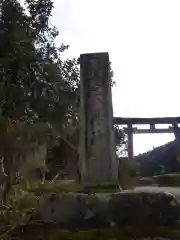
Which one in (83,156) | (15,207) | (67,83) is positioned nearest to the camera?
(15,207)

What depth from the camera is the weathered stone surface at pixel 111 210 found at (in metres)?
5.14

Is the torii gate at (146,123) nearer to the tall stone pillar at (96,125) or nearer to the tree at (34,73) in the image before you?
the tree at (34,73)

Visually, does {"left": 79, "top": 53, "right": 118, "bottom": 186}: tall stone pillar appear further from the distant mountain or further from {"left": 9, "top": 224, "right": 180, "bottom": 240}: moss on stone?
the distant mountain

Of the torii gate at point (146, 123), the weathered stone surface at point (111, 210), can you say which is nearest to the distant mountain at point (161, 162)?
the torii gate at point (146, 123)

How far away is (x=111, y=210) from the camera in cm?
521

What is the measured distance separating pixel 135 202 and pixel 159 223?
0.40 meters

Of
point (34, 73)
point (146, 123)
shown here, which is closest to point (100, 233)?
point (34, 73)

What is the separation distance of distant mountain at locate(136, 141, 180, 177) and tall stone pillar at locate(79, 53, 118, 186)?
1258cm

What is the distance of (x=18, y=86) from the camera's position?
1508 centimetres

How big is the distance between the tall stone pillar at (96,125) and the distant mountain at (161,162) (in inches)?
495

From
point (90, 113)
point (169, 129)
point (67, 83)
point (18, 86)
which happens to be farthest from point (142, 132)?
point (90, 113)

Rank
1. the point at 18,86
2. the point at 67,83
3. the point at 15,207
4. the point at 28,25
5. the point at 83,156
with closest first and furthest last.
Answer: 1. the point at 15,207
2. the point at 83,156
3. the point at 18,86
4. the point at 28,25
5. the point at 67,83

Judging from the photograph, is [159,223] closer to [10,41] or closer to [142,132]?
[10,41]

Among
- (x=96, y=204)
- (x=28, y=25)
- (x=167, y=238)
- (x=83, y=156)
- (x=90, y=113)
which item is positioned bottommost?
(x=167, y=238)
